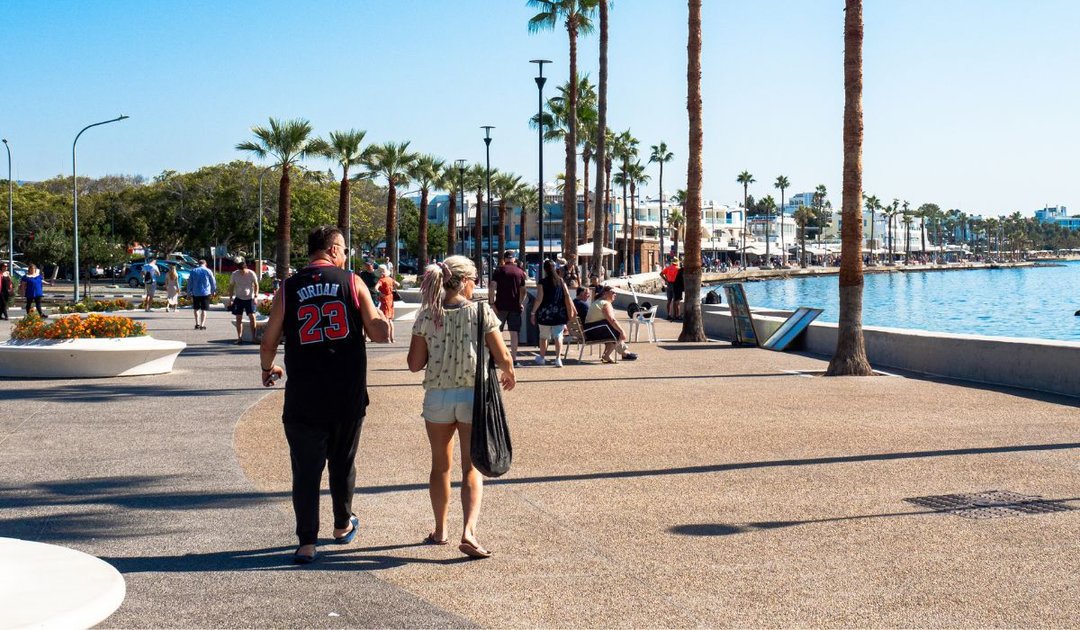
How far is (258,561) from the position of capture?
579 cm

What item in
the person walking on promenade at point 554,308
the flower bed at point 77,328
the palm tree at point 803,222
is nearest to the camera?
the flower bed at point 77,328

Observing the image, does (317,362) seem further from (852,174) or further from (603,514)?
(852,174)

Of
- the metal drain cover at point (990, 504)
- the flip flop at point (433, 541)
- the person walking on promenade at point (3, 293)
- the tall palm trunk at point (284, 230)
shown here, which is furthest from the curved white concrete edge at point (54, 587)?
the tall palm trunk at point (284, 230)

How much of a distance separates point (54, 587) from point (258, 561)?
1011 mm

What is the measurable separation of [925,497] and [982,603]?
233 centimetres

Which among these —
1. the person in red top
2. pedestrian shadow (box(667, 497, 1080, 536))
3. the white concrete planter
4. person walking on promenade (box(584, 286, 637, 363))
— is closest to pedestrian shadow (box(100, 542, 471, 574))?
pedestrian shadow (box(667, 497, 1080, 536))

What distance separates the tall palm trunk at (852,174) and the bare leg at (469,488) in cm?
Answer: 1044

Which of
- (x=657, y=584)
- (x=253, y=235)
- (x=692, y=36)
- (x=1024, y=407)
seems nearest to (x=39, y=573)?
(x=657, y=584)

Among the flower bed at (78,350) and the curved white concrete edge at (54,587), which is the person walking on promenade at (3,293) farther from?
the curved white concrete edge at (54,587)

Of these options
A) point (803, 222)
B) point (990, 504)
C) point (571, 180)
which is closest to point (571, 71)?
point (571, 180)

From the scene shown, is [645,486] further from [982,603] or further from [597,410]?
[597,410]

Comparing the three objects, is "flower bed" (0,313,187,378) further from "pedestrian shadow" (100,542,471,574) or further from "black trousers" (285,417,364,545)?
"black trousers" (285,417,364,545)

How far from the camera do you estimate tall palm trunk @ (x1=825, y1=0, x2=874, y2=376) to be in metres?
15.8

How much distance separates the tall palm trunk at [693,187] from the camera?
21.6m
